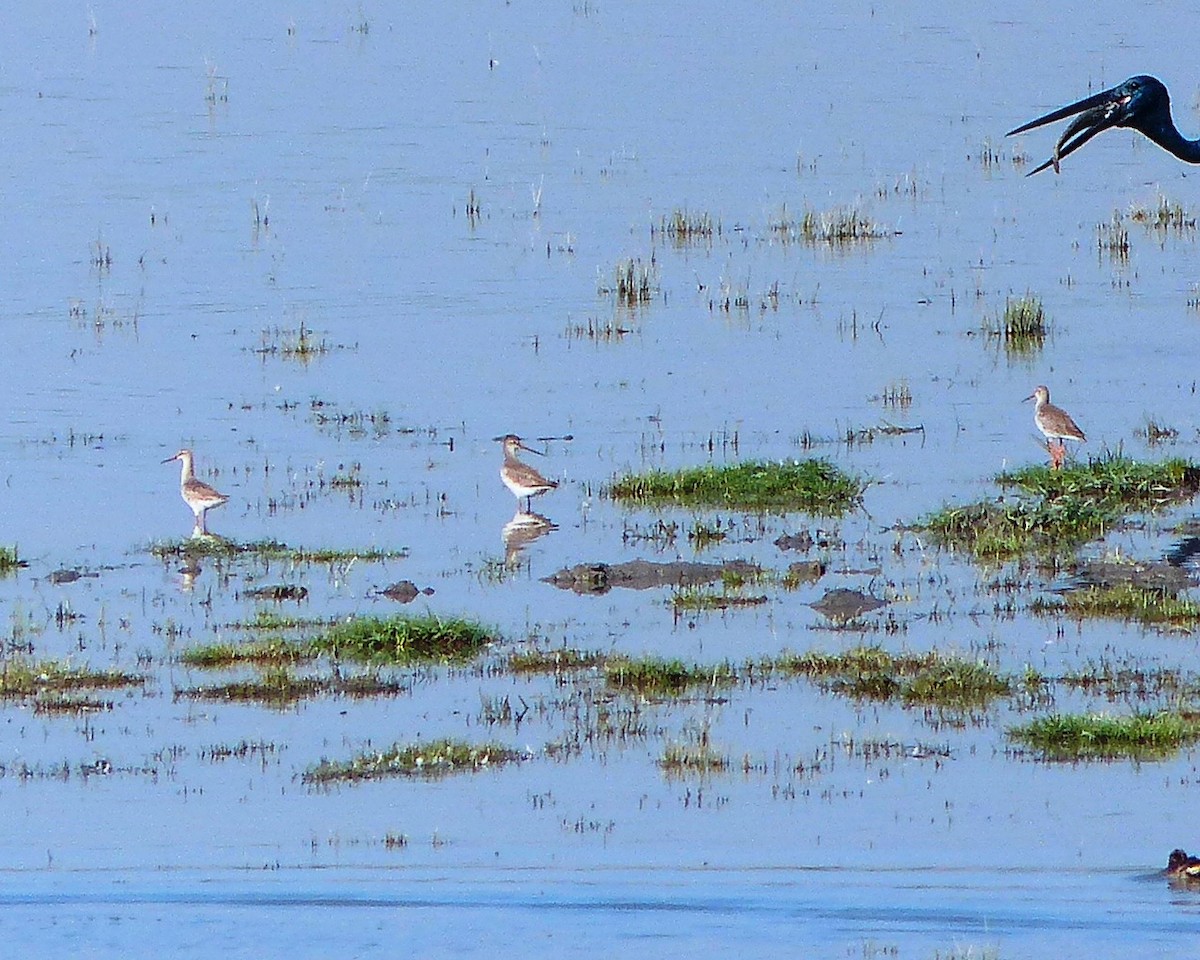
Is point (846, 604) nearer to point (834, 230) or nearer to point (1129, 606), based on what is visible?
point (1129, 606)

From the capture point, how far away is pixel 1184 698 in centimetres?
1185

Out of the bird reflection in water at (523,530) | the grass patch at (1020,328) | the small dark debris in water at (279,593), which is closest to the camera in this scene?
the small dark debris in water at (279,593)

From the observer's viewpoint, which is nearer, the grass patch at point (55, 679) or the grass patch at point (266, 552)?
the grass patch at point (55, 679)

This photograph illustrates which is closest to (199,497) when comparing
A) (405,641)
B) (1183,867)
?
(405,641)

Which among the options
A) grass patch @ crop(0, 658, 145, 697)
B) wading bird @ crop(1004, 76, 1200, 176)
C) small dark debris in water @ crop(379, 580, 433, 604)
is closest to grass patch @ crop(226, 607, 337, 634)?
small dark debris in water @ crop(379, 580, 433, 604)

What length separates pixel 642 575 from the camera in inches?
568

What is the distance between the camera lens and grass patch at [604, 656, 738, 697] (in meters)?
12.2

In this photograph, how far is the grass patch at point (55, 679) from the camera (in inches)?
486

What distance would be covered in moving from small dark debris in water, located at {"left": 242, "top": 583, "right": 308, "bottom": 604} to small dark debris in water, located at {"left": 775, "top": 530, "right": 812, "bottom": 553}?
265cm

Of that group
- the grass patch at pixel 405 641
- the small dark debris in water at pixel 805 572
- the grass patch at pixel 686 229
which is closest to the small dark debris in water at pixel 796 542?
the small dark debris in water at pixel 805 572

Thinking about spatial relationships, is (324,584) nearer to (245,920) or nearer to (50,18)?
(245,920)

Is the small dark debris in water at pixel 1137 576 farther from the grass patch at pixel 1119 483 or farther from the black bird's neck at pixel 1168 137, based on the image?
the black bird's neck at pixel 1168 137

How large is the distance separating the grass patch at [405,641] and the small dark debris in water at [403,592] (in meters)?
0.96

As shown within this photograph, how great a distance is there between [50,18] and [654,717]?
124ft
